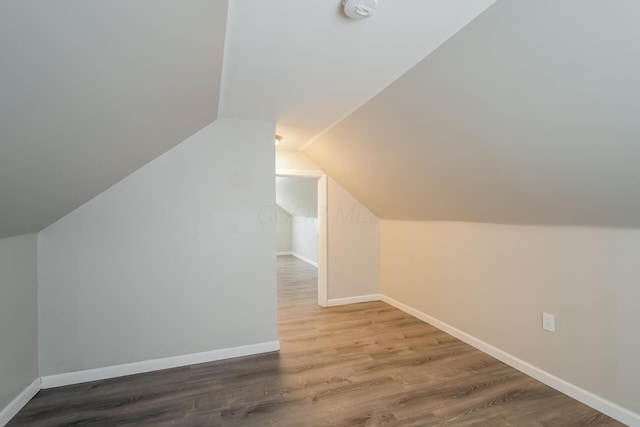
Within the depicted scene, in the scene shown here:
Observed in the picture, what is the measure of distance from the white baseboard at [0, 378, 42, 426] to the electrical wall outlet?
3701mm

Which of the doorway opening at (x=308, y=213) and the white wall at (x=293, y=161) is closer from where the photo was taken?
the white wall at (x=293, y=161)

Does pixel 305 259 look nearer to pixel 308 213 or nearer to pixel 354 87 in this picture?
pixel 308 213

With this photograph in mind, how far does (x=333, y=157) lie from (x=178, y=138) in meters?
1.67

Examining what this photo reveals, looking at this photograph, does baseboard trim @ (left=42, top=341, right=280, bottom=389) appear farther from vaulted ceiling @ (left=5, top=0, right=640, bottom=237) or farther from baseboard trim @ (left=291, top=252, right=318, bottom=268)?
baseboard trim @ (left=291, top=252, right=318, bottom=268)

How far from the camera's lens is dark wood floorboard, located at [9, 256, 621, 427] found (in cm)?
180

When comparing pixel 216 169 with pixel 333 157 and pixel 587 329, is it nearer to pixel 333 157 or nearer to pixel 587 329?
pixel 333 157

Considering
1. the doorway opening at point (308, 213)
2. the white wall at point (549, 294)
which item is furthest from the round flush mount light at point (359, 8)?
the doorway opening at point (308, 213)

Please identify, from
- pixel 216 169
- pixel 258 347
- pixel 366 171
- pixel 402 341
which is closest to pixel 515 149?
pixel 366 171

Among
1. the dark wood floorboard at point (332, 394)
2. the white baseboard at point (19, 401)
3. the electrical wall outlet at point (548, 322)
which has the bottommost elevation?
the dark wood floorboard at point (332, 394)

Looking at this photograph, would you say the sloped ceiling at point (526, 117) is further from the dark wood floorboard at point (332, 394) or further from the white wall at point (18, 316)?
the white wall at point (18, 316)

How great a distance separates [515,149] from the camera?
1716mm

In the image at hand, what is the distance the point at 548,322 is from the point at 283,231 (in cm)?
674

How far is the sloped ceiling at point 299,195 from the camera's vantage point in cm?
538

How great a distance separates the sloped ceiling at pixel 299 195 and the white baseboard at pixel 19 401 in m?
3.78
